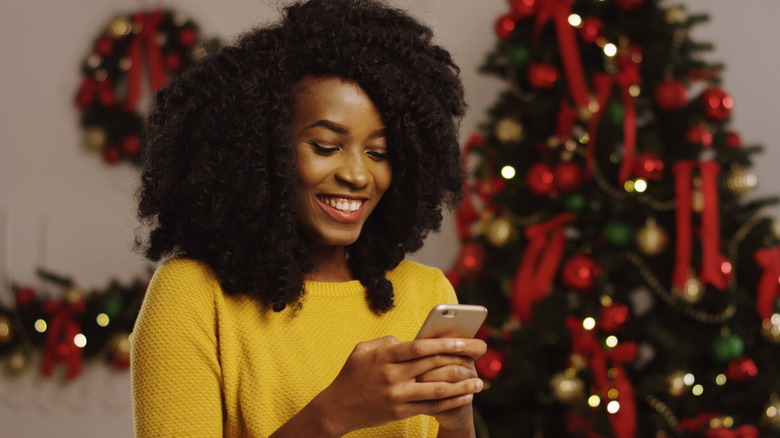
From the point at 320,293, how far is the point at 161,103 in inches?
16.8

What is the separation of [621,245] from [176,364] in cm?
210

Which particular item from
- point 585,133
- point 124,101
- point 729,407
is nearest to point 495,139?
point 585,133

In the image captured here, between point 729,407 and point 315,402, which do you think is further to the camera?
point 729,407

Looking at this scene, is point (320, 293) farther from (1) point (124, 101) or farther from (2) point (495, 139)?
(1) point (124, 101)

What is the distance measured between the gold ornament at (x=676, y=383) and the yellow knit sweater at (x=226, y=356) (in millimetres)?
1757

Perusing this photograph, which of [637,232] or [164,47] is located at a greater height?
[164,47]

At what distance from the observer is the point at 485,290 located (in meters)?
3.23

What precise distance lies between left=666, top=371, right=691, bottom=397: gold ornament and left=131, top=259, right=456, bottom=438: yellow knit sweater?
176 cm

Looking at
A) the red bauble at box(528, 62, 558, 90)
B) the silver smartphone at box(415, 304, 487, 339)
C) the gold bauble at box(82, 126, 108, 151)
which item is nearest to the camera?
the silver smartphone at box(415, 304, 487, 339)

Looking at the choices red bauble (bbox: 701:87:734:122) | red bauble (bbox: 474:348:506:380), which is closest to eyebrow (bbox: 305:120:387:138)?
red bauble (bbox: 474:348:506:380)

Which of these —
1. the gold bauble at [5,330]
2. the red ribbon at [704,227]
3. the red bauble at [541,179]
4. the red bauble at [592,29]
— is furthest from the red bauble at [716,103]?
the gold bauble at [5,330]

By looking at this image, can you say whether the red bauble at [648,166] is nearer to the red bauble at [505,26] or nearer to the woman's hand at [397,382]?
the red bauble at [505,26]

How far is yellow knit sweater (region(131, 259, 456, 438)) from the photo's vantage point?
1292 millimetres

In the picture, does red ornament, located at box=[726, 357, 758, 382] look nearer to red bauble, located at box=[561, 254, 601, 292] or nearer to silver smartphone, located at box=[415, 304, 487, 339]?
red bauble, located at box=[561, 254, 601, 292]
